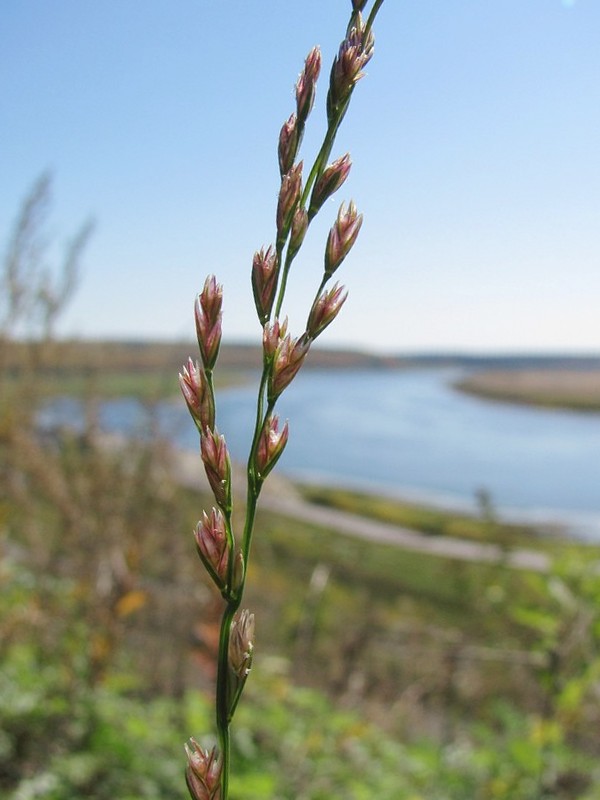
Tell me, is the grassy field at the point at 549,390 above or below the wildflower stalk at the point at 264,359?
below

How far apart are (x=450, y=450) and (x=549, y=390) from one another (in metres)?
73.4

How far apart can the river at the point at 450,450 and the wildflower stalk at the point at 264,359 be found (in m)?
47.8

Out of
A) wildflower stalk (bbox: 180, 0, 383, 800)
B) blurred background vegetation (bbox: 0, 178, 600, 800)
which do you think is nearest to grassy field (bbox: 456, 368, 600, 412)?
blurred background vegetation (bbox: 0, 178, 600, 800)

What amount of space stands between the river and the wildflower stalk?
157 ft

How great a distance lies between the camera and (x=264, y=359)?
73 centimetres

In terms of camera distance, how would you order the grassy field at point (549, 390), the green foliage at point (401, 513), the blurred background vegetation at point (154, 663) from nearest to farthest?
the blurred background vegetation at point (154, 663), the green foliage at point (401, 513), the grassy field at point (549, 390)

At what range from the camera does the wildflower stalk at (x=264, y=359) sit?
2.23 feet

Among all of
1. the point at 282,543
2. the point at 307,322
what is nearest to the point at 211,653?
the point at 307,322

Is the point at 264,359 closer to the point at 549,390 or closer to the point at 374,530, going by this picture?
the point at 374,530

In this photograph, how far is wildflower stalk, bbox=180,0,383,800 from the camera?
68 centimetres

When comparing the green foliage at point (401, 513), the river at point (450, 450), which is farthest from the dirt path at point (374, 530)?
the river at point (450, 450)

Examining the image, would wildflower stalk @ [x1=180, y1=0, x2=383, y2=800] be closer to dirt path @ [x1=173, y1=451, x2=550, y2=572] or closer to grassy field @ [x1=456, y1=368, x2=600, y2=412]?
dirt path @ [x1=173, y1=451, x2=550, y2=572]

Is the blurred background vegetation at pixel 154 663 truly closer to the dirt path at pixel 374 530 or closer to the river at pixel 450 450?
the dirt path at pixel 374 530

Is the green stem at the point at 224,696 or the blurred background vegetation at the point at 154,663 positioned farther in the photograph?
the blurred background vegetation at the point at 154,663
